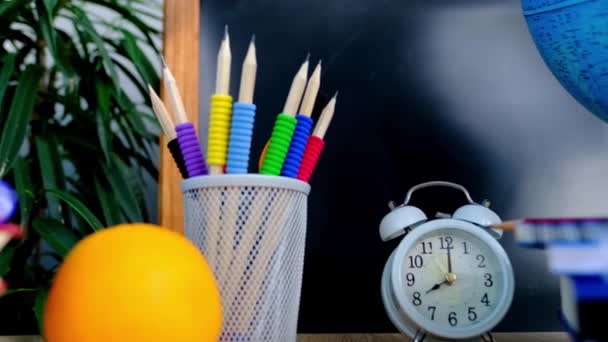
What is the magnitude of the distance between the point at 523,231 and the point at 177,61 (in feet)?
1.68

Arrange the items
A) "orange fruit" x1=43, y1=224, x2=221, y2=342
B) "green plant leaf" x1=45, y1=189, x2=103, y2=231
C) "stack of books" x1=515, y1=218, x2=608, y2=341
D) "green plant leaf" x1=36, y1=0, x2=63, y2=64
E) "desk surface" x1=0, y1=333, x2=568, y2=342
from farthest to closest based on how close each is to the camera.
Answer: "green plant leaf" x1=36, y1=0, x2=63, y2=64 < "green plant leaf" x1=45, y1=189, x2=103, y2=231 < "desk surface" x1=0, y1=333, x2=568, y2=342 < "orange fruit" x1=43, y1=224, x2=221, y2=342 < "stack of books" x1=515, y1=218, x2=608, y2=341

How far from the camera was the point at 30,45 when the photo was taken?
1.16 meters

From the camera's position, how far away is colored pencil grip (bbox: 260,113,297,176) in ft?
1.85

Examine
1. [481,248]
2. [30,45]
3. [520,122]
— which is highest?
[30,45]

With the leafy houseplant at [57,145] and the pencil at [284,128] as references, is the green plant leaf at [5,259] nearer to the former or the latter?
the leafy houseplant at [57,145]

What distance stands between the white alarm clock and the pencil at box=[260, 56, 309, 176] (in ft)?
0.46

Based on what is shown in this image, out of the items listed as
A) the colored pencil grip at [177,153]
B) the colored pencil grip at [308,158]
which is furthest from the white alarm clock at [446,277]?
the colored pencil grip at [177,153]

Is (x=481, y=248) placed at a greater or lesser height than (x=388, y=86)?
lesser

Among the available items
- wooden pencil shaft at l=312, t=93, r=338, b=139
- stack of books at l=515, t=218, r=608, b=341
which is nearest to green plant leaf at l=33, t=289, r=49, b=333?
wooden pencil shaft at l=312, t=93, r=338, b=139

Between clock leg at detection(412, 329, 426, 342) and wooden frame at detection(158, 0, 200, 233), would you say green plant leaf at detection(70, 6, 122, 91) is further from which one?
clock leg at detection(412, 329, 426, 342)

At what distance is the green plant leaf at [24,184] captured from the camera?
0.88m

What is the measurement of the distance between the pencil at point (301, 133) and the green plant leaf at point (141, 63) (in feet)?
1.48

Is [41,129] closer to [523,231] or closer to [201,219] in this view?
[201,219]

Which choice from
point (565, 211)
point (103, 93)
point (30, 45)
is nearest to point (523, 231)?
point (565, 211)
